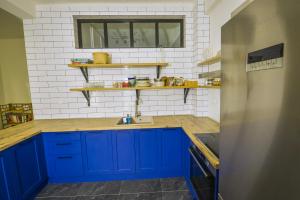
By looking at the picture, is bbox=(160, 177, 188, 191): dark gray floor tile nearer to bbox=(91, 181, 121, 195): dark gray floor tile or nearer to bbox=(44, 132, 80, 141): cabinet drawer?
bbox=(91, 181, 121, 195): dark gray floor tile

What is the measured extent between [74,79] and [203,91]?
2124 mm

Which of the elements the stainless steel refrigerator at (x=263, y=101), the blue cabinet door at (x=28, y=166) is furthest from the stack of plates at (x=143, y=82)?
the stainless steel refrigerator at (x=263, y=101)

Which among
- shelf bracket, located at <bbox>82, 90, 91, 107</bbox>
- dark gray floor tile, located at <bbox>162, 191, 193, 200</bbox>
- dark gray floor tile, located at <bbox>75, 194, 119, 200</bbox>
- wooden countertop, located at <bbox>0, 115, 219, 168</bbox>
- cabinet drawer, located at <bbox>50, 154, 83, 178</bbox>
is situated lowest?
dark gray floor tile, located at <bbox>162, 191, 193, 200</bbox>

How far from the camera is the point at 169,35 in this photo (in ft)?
9.53

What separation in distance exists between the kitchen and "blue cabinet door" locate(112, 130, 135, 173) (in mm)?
14

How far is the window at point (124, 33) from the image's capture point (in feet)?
9.14

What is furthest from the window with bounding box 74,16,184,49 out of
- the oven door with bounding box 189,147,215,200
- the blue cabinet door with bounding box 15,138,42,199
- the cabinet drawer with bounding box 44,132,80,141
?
the oven door with bounding box 189,147,215,200

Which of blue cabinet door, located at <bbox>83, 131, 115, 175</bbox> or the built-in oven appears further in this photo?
blue cabinet door, located at <bbox>83, 131, 115, 175</bbox>

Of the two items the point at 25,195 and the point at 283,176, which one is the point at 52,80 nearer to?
the point at 25,195

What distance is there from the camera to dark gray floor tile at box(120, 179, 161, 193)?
87.0 inches

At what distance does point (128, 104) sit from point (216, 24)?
5.91 feet

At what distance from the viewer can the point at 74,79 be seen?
2773 millimetres

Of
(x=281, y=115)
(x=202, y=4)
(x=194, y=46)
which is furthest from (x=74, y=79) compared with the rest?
(x=281, y=115)

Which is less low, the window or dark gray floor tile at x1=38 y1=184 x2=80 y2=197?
the window
